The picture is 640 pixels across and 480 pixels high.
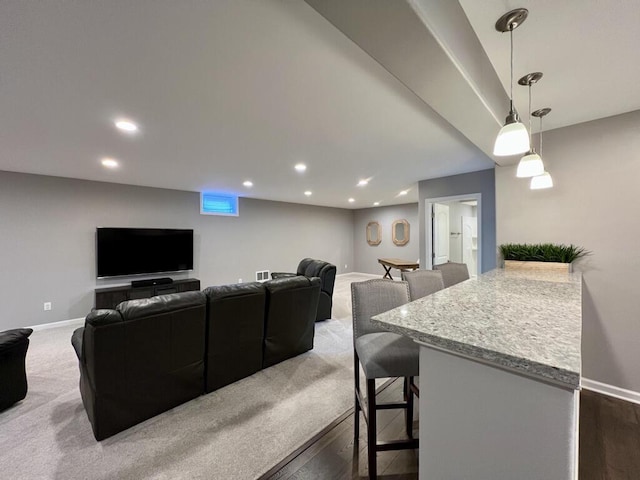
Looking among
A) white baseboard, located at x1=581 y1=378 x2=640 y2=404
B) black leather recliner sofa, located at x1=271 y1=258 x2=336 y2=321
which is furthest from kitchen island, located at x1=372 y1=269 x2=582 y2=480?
black leather recliner sofa, located at x1=271 y1=258 x2=336 y2=321

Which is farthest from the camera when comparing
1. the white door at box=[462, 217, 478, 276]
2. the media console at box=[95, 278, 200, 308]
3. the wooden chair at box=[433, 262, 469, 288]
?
the white door at box=[462, 217, 478, 276]

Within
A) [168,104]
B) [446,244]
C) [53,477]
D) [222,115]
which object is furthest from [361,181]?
[53,477]

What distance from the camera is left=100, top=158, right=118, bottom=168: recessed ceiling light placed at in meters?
3.28

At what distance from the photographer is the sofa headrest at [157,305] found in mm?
1852

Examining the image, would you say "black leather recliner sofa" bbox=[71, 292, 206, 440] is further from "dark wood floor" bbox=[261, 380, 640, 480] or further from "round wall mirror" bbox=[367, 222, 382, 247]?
"round wall mirror" bbox=[367, 222, 382, 247]

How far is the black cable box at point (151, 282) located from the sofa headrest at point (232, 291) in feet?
9.99

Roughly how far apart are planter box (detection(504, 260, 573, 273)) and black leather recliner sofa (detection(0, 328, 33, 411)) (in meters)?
4.56

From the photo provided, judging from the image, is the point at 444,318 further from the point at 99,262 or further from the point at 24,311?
the point at 24,311

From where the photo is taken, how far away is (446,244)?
5.11 meters

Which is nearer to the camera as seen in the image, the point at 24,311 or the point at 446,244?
the point at 24,311

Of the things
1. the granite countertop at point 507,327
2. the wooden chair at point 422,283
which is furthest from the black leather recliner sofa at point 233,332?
the granite countertop at point 507,327

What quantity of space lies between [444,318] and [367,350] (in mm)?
591

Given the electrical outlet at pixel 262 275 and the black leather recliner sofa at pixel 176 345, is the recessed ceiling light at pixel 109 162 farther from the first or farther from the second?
the electrical outlet at pixel 262 275

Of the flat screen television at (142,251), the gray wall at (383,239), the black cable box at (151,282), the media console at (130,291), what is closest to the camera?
the media console at (130,291)
